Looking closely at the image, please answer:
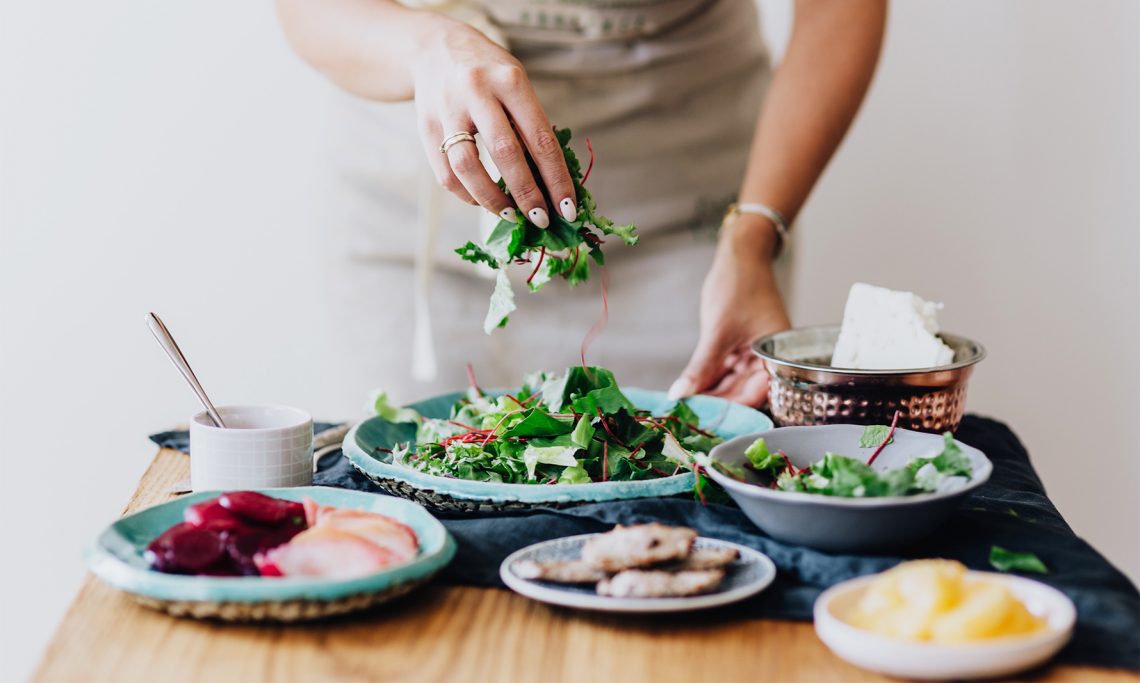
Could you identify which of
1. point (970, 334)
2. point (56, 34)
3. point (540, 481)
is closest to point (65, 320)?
point (56, 34)

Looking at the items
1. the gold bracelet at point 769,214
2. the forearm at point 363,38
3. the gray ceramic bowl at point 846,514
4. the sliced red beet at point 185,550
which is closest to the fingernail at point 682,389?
the gold bracelet at point 769,214

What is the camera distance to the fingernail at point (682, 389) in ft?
5.46

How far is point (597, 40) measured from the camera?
2.09 m

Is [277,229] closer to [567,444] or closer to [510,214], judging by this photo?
[510,214]

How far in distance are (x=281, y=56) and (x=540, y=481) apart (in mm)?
2085

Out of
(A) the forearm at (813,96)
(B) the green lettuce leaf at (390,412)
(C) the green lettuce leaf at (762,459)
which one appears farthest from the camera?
(A) the forearm at (813,96)

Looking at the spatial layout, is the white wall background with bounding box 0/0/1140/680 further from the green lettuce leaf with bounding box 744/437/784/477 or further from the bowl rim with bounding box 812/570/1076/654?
the bowl rim with bounding box 812/570/1076/654

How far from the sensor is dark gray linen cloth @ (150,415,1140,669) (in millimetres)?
931

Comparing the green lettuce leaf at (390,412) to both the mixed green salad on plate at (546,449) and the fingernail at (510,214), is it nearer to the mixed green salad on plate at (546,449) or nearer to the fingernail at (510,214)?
the mixed green salad on plate at (546,449)

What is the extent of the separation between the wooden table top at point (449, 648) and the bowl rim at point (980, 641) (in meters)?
0.04

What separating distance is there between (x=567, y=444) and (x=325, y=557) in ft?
1.31

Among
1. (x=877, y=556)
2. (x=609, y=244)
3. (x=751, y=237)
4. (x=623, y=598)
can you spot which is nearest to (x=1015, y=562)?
(x=877, y=556)

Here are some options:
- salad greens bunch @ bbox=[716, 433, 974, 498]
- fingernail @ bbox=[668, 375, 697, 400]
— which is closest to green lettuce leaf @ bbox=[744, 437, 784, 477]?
salad greens bunch @ bbox=[716, 433, 974, 498]

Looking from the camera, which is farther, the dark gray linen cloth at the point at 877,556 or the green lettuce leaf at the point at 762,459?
the green lettuce leaf at the point at 762,459
